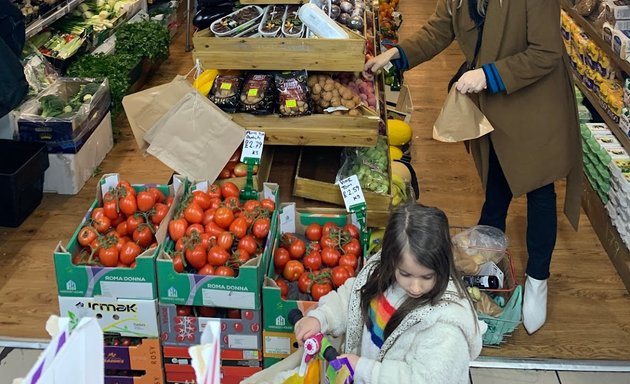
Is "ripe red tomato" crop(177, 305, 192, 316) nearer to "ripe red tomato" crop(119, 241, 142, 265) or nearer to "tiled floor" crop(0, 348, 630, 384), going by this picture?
"ripe red tomato" crop(119, 241, 142, 265)

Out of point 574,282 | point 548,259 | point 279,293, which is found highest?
point 279,293

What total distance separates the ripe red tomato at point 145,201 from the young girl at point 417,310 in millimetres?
1199

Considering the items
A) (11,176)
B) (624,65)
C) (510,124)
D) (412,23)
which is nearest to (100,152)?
(11,176)

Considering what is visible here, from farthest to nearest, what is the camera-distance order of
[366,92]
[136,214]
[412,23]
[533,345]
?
1. [412,23]
2. [366,92]
3. [533,345]
4. [136,214]

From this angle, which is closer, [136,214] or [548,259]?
[136,214]

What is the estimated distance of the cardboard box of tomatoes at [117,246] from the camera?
116 inches

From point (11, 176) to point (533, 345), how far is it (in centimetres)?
284

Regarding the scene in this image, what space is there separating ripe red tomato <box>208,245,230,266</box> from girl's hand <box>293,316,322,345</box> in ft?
2.23

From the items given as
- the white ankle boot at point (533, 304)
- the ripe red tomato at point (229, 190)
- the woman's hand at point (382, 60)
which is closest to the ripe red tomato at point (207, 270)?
the ripe red tomato at point (229, 190)

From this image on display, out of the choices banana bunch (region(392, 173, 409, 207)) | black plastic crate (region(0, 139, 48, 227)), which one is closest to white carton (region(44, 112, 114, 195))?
black plastic crate (region(0, 139, 48, 227))

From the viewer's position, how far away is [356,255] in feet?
11.1

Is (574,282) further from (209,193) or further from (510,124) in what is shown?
(209,193)

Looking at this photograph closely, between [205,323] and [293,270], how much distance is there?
1.44ft

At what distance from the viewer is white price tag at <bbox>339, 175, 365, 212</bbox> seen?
358cm
